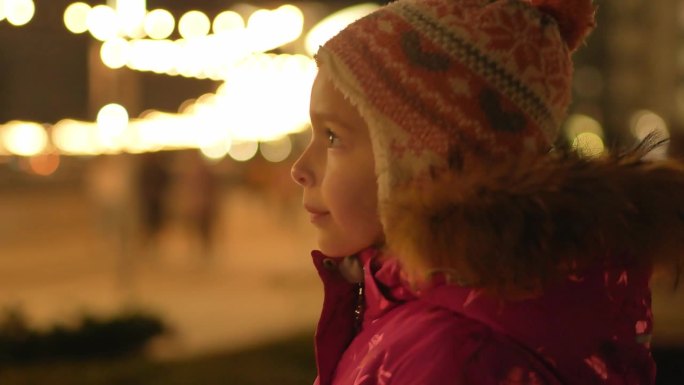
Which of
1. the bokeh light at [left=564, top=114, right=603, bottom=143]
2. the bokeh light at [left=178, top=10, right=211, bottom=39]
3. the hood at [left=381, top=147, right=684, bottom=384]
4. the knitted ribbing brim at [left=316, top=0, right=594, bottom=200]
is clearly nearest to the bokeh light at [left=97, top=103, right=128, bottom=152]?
the bokeh light at [left=178, top=10, right=211, bottom=39]

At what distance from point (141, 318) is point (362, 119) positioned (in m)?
7.32

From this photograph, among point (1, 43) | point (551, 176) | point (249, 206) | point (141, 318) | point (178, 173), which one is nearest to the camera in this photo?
point (551, 176)

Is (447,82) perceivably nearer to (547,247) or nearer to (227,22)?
(547,247)

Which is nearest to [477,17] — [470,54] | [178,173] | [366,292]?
[470,54]

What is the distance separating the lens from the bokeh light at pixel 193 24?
33.1 ft

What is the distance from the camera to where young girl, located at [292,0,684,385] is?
1.45m

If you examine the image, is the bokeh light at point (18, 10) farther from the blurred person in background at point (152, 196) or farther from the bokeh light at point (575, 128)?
the blurred person in background at point (152, 196)

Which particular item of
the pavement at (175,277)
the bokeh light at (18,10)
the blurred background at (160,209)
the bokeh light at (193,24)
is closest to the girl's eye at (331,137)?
the blurred background at (160,209)

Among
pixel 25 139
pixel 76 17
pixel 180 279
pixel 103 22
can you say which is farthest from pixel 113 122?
pixel 25 139

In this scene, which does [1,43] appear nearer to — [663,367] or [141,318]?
[141,318]

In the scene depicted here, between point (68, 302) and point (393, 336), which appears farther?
point (68, 302)

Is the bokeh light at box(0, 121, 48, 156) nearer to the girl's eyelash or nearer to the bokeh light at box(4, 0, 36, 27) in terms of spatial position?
the bokeh light at box(4, 0, 36, 27)

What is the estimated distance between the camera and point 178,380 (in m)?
6.90

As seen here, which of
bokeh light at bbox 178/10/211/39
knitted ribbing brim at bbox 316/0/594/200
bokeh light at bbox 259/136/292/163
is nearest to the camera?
knitted ribbing brim at bbox 316/0/594/200
